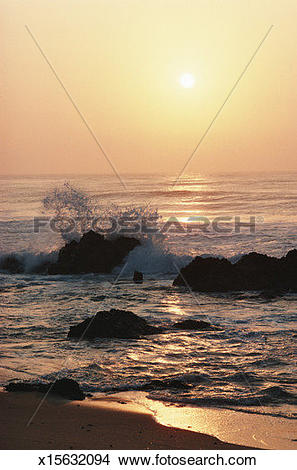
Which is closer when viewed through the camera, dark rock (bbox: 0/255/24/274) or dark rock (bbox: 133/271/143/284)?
dark rock (bbox: 133/271/143/284)

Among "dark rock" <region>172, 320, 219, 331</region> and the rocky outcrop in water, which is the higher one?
the rocky outcrop in water

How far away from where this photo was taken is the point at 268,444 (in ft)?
18.1

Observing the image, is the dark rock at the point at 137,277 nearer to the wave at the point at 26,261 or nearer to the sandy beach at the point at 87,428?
the wave at the point at 26,261

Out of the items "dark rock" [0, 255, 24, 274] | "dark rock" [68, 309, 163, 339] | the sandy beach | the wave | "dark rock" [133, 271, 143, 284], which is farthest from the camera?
"dark rock" [0, 255, 24, 274]

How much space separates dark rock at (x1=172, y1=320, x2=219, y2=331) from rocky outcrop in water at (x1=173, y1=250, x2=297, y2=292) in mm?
3733

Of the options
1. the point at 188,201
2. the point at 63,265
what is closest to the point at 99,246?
the point at 63,265

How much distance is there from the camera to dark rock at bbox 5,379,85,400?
6.76 m

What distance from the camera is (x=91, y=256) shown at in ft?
59.6

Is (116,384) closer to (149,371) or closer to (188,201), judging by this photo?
(149,371)

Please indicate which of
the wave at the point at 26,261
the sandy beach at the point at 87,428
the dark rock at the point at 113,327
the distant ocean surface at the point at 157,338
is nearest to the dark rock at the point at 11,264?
the wave at the point at 26,261

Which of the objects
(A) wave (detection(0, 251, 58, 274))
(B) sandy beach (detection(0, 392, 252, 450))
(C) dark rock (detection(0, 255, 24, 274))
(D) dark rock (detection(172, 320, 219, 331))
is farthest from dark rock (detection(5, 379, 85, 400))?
(C) dark rock (detection(0, 255, 24, 274))

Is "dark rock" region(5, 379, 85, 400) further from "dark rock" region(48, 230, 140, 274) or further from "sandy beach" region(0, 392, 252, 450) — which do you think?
"dark rock" region(48, 230, 140, 274)

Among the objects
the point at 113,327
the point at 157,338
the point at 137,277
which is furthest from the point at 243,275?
the point at 113,327
